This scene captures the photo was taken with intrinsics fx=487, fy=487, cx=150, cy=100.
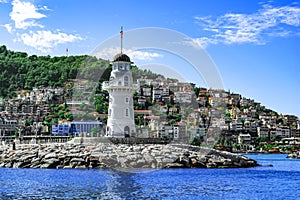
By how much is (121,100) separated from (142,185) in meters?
16.2

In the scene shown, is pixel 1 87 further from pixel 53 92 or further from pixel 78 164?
pixel 78 164

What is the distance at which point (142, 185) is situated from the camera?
28.8 m

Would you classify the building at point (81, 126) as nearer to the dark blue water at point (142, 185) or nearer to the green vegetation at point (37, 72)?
the green vegetation at point (37, 72)

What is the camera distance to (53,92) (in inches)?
4589

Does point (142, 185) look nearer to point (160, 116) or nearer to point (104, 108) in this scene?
point (104, 108)

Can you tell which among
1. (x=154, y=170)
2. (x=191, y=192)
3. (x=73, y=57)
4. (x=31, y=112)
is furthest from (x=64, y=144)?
(x=73, y=57)

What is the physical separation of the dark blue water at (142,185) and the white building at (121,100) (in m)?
7.61

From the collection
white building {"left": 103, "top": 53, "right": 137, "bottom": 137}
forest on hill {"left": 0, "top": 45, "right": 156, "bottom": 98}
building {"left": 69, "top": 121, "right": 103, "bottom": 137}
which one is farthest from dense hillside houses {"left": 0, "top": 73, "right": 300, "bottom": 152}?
white building {"left": 103, "top": 53, "right": 137, "bottom": 137}

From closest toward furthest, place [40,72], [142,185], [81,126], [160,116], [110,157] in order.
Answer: [142,185] < [110,157] < [81,126] < [160,116] < [40,72]

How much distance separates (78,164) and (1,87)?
98.0 meters

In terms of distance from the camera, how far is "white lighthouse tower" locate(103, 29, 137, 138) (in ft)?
143

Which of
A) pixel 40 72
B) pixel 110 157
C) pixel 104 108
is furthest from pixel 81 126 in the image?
pixel 40 72

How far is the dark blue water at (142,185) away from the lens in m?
25.2

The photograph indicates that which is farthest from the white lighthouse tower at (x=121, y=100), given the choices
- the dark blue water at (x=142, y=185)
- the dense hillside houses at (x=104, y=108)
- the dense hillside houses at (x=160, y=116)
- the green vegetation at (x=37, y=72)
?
the green vegetation at (x=37, y=72)
